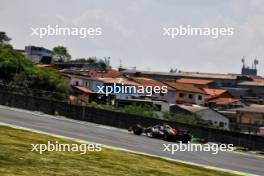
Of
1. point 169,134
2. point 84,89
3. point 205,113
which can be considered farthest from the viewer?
point 84,89

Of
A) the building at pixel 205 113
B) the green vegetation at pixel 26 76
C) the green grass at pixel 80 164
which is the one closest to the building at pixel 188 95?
the building at pixel 205 113

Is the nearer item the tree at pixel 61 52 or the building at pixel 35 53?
the building at pixel 35 53

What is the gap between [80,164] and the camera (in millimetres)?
16531

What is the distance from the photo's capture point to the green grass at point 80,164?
14383mm

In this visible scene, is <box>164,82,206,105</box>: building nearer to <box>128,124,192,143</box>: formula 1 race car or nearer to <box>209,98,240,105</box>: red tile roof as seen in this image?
<box>209,98,240,105</box>: red tile roof

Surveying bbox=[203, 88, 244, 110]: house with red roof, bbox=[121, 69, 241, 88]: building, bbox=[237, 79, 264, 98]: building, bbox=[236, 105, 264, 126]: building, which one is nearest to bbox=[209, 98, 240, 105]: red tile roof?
bbox=[203, 88, 244, 110]: house with red roof

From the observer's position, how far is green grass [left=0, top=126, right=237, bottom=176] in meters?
14.4

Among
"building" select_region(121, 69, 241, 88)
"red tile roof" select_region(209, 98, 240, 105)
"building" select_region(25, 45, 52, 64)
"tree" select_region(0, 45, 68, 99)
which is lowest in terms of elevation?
"red tile roof" select_region(209, 98, 240, 105)

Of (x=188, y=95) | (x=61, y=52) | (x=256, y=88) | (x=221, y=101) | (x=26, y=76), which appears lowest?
(x=221, y=101)

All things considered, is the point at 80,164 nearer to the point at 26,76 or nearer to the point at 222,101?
the point at 26,76

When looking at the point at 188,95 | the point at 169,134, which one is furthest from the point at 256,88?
the point at 169,134

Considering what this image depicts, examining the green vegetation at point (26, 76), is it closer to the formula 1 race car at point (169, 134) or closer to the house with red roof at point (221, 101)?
the house with red roof at point (221, 101)

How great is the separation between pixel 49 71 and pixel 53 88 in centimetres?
417

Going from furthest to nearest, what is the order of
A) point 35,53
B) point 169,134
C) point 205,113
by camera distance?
point 35,53
point 205,113
point 169,134
